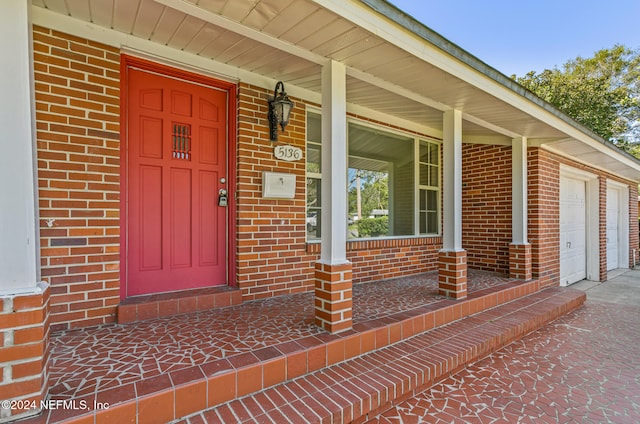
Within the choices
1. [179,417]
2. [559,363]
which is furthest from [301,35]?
[559,363]

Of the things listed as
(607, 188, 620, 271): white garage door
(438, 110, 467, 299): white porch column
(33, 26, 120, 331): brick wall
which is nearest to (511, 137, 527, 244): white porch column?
(438, 110, 467, 299): white porch column

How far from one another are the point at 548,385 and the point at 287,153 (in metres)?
3.01

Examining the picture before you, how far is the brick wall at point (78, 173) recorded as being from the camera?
2219 mm

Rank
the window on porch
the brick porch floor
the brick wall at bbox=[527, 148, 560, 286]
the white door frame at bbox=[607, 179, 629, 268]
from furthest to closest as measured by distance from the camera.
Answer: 1. the white door frame at bbox=[607, 179, 629, 268]
2. the brick wall at bbox=[527, 148, 560, 286]
3. the window on porch
4. the brick porch floor

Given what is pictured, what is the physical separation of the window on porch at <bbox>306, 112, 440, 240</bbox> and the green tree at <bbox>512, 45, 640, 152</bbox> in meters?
10.2

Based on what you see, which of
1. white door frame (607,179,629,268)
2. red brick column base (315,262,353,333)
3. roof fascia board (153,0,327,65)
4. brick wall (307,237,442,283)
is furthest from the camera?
white door frame (607,179,629,268)

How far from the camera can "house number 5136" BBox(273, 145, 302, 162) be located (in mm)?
3348

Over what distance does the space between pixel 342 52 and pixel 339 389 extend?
234 cm

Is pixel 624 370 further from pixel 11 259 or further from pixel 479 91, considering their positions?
pixel 11 259

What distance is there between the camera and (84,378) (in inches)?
65.7

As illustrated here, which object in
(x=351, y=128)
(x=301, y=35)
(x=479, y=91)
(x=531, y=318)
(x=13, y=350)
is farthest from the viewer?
(x=351, y=128)

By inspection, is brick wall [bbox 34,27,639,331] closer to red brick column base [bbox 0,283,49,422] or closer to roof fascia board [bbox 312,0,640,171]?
red brick column base [bbox 0,283,49,422]

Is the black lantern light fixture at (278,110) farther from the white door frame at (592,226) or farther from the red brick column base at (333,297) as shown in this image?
the white door frame at (592,226)

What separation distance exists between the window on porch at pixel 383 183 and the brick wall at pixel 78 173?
2.01 m
